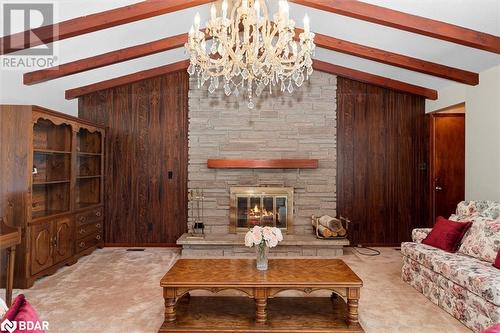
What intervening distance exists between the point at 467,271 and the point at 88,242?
15.9 ft

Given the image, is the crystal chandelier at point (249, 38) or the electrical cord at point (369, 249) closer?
the crystal chandelier at point (249, 38)

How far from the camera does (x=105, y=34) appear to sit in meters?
4.00

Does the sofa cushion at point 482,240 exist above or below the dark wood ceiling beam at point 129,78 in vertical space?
below

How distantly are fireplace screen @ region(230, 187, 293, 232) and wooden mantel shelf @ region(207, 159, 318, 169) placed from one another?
38cm

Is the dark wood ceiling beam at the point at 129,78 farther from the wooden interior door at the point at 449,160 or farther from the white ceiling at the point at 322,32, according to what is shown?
the wooden interior door at the point at 449,160

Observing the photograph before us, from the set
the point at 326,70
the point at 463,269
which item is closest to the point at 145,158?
the point at 326,70

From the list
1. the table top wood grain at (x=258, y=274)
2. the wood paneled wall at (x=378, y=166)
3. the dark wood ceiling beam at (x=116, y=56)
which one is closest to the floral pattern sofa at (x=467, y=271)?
the table top wood grain at (x=258, y=274)

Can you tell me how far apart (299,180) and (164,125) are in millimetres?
2445

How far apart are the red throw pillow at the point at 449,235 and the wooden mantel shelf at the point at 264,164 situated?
7.19 ft

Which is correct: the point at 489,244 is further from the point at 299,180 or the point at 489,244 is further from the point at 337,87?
the point at 337,87

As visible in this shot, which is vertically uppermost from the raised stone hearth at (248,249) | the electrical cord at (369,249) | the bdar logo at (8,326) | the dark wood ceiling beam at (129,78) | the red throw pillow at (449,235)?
the dark wood ceiling beam at (129,78)

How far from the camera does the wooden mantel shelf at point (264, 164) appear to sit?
5.48 meters

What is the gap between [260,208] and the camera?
565cm

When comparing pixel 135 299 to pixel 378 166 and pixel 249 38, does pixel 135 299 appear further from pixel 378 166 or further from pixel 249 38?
pixel 378 166
